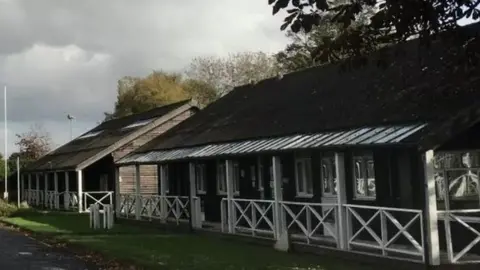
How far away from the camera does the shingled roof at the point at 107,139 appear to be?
42031mm

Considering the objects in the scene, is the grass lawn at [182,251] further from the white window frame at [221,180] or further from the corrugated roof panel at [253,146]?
the white window frame at [221,180]

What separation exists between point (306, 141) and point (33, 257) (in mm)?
7442

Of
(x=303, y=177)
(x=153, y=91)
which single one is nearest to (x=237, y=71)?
(x=153, y=91)

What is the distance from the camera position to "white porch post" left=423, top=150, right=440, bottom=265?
13766 millimetres

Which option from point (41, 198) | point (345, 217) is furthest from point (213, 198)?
point (41, 198)

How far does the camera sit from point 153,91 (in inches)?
2938

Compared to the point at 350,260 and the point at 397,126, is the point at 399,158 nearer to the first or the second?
the point at 397,126

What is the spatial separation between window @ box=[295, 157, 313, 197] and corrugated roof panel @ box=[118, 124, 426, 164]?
1129 mm

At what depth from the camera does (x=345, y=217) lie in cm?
1723

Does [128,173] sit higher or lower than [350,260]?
higher

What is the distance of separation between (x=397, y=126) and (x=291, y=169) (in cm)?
669

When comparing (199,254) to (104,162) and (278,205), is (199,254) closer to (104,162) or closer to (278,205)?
(278,205)

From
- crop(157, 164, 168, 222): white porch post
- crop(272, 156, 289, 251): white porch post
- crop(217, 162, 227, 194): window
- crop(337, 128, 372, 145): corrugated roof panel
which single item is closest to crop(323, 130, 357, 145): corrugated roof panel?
crop(337, 128, 372, 145): corrugated roof panel

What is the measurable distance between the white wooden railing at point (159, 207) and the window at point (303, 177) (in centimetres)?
418
